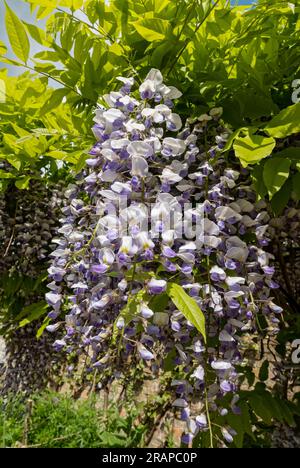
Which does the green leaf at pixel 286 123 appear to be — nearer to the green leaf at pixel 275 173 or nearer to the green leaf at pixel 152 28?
the green leaf at pixel 275 173

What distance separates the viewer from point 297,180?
119 cm

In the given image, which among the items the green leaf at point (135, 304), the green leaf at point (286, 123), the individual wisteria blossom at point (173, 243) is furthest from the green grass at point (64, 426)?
the green leaf at point (286, 123)

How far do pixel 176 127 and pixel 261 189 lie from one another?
31 cm

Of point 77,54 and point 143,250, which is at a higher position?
point 77,54

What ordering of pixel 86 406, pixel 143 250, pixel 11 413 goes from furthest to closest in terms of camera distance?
pixel 86 406 → pixel 11 413 → pixel 143 250

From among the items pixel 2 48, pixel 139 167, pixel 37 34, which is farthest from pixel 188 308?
pixel 2 48

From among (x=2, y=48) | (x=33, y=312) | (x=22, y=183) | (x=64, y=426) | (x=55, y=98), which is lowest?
(x=64, y=426)

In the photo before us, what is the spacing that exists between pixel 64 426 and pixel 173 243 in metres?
3.85

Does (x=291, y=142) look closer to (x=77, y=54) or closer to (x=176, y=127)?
(x=176, y=127)

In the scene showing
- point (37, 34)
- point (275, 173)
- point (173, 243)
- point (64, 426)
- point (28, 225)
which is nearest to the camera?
point (173, 243)

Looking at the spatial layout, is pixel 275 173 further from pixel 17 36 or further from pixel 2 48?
pixel 2 48

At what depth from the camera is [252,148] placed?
108cm

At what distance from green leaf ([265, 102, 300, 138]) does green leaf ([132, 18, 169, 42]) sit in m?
0.40
